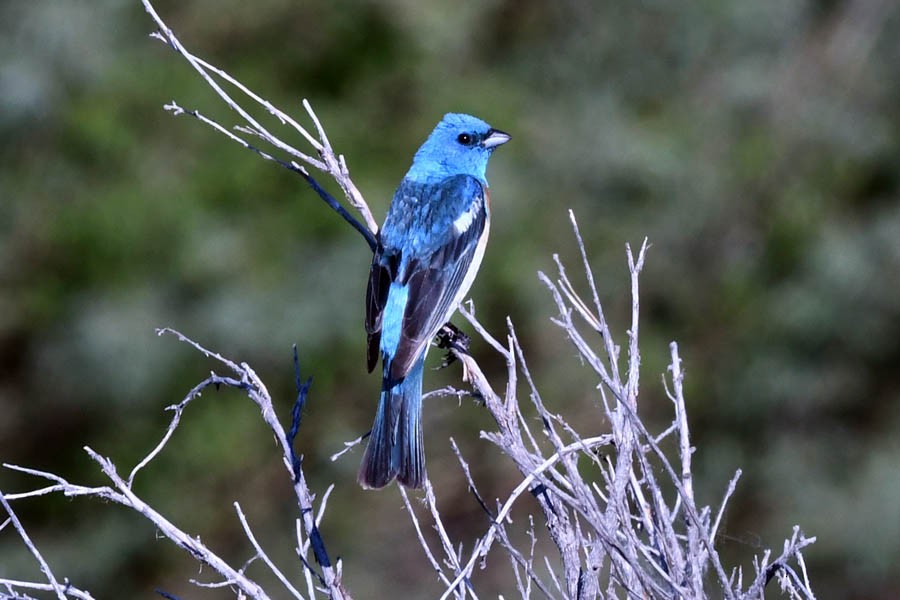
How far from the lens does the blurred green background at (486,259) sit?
949 cm

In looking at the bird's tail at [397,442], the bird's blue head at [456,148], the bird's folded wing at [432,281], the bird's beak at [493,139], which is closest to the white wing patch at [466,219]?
the bird's folded wing at [432,281]

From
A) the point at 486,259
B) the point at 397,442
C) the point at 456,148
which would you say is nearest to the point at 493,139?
the point at 456,148

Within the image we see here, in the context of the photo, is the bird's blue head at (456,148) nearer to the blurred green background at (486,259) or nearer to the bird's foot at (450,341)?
the bird's foot at (450,341)

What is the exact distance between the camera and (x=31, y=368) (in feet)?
32.0

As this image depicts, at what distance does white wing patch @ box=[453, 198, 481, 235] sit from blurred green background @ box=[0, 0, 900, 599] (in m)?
4.09

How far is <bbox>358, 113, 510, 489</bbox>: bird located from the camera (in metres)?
4.21

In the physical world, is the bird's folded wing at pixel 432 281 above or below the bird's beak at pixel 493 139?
below

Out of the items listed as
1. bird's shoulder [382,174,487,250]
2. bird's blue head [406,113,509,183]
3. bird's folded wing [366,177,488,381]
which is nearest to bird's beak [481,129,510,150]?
bird's blue head [406,113,509,183]

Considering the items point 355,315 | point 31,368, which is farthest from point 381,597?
point 31,368

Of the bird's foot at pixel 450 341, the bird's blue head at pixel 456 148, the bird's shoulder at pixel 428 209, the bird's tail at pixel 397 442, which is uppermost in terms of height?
the bird's blue head at pixel 456 148

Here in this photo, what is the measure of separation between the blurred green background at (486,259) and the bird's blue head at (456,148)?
371cm

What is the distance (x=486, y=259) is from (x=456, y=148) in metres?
4.52

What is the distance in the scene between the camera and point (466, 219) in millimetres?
4965

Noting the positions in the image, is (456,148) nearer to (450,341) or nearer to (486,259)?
(450,341)
